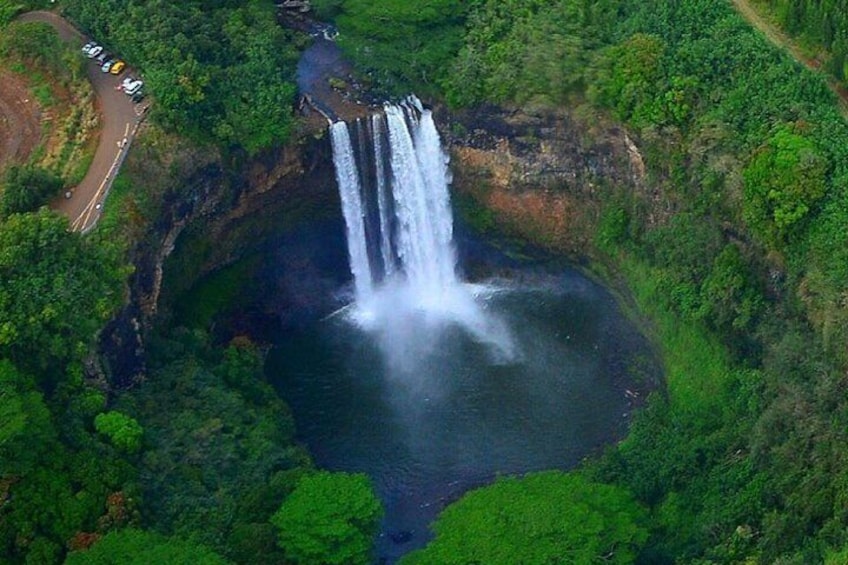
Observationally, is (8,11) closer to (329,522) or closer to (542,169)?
(542,169)

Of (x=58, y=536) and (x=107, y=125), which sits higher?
(x=107, y=125)

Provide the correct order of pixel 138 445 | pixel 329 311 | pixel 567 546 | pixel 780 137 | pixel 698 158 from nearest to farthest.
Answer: pixel 567 546 < pixel 138 445 < pixel 780 137 < pixel 698 158 < pixel 329 311

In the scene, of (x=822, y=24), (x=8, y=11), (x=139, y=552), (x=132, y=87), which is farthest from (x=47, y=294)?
(x=822, y=24)

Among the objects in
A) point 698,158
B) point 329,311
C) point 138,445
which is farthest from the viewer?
point 329,311

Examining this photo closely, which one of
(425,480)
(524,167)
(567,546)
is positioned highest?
(524,167)

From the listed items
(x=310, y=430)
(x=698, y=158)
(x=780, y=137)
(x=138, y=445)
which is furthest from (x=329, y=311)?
(x=780, y=137)

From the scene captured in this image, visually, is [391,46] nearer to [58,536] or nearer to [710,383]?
[710,383]
